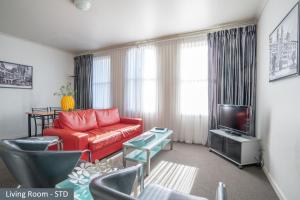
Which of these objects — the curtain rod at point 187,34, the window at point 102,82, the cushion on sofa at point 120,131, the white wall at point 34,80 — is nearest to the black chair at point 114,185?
the cushion on sofa at point 120,131

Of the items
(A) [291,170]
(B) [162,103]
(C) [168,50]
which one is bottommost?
(A) [291,170]

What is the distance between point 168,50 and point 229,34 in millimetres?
1391

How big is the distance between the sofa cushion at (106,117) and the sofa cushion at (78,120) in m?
0.16

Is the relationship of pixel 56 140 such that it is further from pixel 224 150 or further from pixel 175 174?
pixel 224 150

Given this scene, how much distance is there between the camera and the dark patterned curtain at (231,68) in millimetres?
3176

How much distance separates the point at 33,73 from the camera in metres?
4.55

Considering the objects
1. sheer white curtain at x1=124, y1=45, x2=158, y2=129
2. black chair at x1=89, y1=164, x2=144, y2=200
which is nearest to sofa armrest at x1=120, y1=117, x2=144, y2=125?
sheer white curtain at x1=124, y1=45, x2=158, y2=129

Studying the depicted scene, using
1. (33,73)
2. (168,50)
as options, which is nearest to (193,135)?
Answer: (168,50)

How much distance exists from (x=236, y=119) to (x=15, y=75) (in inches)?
205

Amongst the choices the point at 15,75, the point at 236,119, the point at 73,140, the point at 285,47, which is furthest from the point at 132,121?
the point at 15,75

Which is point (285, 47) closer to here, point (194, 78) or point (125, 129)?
point (194, 78)

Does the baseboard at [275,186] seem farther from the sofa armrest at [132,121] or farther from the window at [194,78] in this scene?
the sofa armrest at [132,121]

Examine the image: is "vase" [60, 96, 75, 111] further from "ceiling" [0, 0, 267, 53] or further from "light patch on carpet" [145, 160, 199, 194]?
"light patch on carpet" [145, 160, 199, 194]

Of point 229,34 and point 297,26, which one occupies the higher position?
point 229,34
